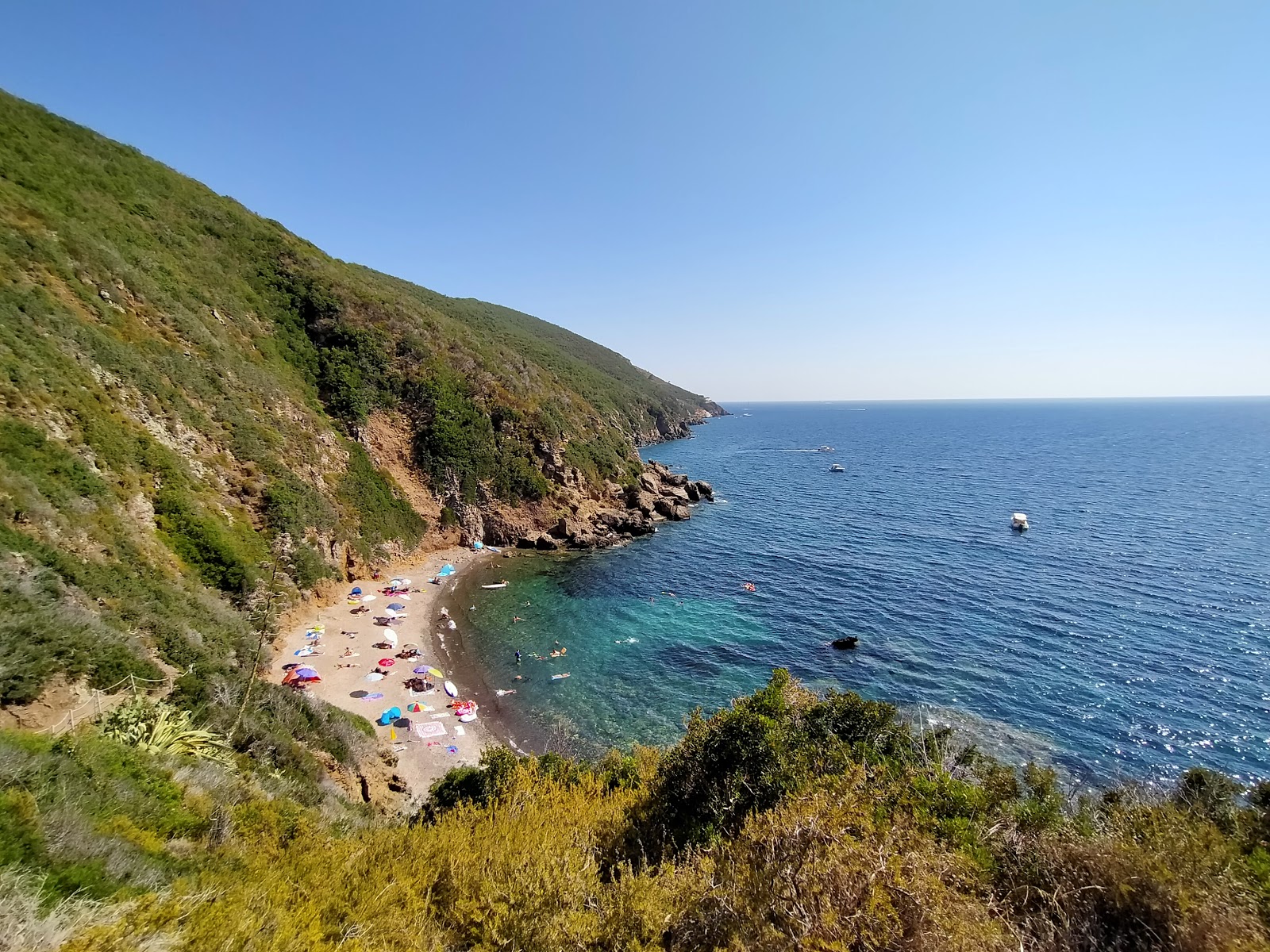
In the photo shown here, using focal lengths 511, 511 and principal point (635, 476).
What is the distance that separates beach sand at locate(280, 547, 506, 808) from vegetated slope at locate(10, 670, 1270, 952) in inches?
475

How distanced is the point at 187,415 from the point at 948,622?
4975 centimetres

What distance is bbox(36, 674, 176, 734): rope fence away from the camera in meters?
11.5

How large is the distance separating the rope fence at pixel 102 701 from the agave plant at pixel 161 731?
0.48 metres

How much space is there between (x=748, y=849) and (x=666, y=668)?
23.3 metres

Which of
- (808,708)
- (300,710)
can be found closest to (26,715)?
(300,710)

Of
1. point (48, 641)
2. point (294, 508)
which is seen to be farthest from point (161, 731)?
point (294, 508)

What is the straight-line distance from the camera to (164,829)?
29.9 ft

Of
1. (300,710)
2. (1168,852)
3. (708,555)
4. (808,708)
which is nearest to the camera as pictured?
(1168,852)

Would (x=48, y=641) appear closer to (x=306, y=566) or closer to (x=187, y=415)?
(x=306, y=566)

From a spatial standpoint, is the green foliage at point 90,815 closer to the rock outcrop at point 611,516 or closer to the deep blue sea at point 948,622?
the deep blue sea at point 948,622

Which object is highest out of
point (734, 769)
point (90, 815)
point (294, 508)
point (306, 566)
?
point (294, 508)

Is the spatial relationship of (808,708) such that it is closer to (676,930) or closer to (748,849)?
(748,849)

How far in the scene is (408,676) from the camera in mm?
29219

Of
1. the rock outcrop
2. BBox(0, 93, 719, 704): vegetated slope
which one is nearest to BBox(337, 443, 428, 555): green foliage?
BBox(0, 93, 719, 704): vegetated slope
